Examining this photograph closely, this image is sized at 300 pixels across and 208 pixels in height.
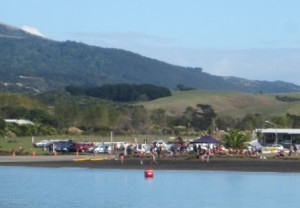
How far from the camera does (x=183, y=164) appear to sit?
69.9 metres

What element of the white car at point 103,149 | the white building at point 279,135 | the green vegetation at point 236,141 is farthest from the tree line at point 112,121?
→ the green vegetation at point 236,141

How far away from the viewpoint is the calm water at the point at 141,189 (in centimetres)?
4694

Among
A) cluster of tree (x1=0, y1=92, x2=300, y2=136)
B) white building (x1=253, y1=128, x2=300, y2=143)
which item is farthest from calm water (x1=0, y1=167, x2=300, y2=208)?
cluster of tree (x1=0, y1=92, x2=300, y2=136)

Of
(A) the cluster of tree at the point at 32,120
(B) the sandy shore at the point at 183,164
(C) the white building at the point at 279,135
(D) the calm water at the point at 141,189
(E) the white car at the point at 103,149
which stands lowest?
(D) the calm water at the point at 141,189

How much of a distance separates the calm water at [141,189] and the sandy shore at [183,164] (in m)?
1.87

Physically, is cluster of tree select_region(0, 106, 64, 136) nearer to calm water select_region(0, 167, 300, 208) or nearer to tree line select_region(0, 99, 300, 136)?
tree line select_region(0, 99, 300, 136)

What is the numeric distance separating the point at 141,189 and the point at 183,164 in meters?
15.7

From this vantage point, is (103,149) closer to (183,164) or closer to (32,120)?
(183,164)

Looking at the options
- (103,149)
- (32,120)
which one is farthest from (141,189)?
(32,120)

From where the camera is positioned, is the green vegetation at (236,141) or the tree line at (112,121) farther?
the tree line at (112,121)

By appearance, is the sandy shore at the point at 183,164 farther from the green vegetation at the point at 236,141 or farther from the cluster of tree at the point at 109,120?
the cluster of tree at the point at 109,120

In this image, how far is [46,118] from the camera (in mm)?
142750

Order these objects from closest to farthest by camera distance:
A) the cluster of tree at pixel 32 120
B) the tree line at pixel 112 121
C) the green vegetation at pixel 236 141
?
the green vegetation at pixel 236 141
the cluster of tree at pixel 32 120
the tree line at pixel 112 121

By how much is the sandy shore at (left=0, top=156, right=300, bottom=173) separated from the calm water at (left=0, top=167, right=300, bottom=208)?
6.14ft
